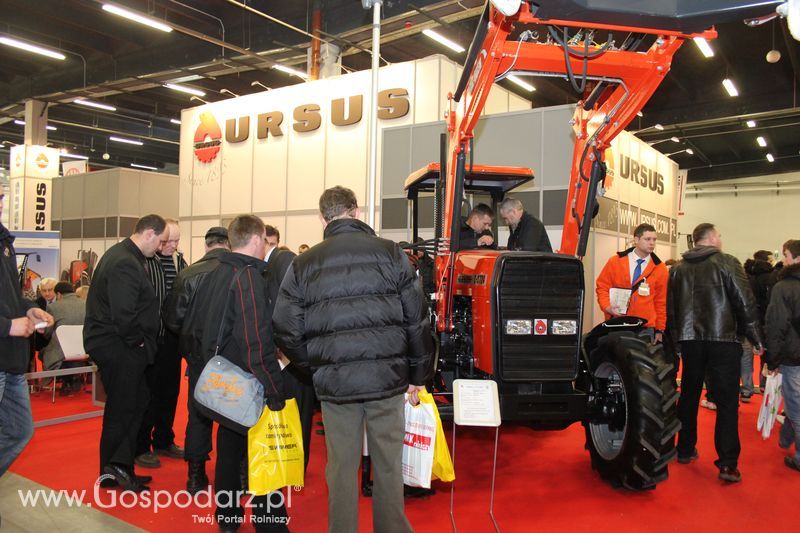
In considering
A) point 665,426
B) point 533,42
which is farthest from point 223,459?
point 533,42

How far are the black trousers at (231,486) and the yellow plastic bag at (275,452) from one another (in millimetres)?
188

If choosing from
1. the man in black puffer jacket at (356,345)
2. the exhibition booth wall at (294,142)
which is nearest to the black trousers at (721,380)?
the man in black puffer jacket at (356,345)

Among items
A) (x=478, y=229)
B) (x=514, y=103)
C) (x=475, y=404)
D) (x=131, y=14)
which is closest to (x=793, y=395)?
(x=478, y=229)

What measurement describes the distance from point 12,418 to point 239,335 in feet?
3.84

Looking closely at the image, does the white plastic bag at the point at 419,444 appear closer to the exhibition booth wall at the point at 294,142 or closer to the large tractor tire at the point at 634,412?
the large tractor tire at the point at 634,412

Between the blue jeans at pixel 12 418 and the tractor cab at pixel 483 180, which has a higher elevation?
the tractor cab at pixel 483 180

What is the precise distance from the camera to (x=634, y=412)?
150 inches

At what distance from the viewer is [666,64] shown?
3518mm

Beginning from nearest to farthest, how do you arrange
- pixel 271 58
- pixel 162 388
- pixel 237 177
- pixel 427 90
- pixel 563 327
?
pixel 563 327, pixel 162 388, pixel 427 90, pixel 271 58, pixel 237 177

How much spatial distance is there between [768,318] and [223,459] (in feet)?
13.5

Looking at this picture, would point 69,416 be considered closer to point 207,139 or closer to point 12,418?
point 12,418

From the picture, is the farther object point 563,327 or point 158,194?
point 158,194

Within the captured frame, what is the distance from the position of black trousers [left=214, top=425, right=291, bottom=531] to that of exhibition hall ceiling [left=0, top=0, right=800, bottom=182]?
8.17 meters

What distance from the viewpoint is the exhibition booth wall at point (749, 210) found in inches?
814
